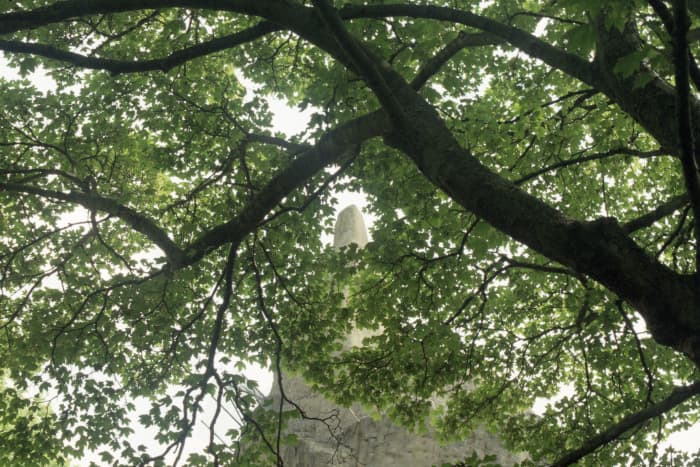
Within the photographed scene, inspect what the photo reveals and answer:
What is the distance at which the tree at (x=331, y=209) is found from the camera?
217 inches

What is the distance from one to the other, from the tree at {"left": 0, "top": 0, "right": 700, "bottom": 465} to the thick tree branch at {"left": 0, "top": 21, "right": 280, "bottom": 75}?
2 centimetres

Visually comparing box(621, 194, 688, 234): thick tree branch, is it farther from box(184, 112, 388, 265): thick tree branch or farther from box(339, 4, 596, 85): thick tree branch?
box(184, 112, 388, 265): thick tree branch

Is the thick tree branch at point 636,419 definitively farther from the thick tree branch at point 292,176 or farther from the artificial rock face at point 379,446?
the artificial rock face at point 379,446

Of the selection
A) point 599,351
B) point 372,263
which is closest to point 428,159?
point 372,263

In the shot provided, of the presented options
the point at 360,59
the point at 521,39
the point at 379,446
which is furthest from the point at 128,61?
the point at 379,446

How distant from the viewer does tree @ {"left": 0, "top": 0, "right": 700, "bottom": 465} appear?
552 cm

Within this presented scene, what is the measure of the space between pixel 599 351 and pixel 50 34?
369 inches

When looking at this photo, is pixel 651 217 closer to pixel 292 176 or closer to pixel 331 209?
pixel 292 176

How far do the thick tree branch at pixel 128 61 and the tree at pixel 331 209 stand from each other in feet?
0.07

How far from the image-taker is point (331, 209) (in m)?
9.65

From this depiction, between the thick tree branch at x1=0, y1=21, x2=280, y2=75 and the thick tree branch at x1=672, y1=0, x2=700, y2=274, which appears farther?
the thick tree branch at x1=0, y1=21, x2=280, y2=75

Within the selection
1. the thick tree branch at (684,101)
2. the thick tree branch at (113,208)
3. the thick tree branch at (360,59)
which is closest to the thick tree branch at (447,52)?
the thick tree branch at (360,59)

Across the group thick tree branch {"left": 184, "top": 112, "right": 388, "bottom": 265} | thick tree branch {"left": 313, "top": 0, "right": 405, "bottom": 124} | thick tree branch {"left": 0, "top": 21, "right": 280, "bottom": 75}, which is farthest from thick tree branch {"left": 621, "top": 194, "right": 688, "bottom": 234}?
thick tree branch {"left": 0, "top": 21, "right": 280, "bottom": 75}

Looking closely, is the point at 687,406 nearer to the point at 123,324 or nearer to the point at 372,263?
the point at 372,263
